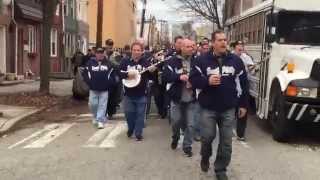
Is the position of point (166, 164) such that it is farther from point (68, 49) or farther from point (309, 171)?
point (68, 49)

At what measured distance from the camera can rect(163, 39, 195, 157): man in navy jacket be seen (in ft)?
32.2

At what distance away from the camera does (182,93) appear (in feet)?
32.3

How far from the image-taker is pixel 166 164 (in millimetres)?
9070

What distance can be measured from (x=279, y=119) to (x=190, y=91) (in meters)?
2.24

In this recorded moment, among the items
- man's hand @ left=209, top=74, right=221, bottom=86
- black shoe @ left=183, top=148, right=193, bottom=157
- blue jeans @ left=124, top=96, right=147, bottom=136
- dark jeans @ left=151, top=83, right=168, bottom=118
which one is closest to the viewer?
man's hand @ left=209, top=74, right=221, bottom=86

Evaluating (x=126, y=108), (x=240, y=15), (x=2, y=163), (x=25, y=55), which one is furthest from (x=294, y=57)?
(x=25, y=55)

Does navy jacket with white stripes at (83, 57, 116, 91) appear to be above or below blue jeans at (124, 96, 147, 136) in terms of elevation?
above

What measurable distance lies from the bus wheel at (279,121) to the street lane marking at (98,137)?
3137 millimetres

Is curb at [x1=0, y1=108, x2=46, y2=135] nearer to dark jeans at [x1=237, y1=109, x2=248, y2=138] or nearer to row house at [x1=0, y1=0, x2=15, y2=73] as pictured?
dark jeans at [x1=237, y1=109, x2=248, y2=138]

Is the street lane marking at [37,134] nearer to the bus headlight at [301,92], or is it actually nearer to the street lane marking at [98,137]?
the street lane marking at [98,137]

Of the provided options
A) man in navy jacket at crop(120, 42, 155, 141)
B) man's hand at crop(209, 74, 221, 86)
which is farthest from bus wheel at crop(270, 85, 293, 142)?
man's hand at crop(209, 74, 221, 86)

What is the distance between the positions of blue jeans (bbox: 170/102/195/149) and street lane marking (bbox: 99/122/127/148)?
52.1 inches

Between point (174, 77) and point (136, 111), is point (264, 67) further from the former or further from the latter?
point (174, 77)

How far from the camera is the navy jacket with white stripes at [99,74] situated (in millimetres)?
12969
